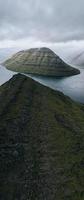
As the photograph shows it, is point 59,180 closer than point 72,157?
Yes

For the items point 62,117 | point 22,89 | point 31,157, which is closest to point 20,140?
point 31,157

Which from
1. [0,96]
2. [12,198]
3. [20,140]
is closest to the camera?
[12,198]

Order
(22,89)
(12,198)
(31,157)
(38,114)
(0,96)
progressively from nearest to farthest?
1. (12,198)
2. (31,157)
3. (38,114)
4. (0,96)
5. (22,89)

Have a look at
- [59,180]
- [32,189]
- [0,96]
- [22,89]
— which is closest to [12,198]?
[32,189]

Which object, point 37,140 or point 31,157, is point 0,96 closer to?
point 37,140

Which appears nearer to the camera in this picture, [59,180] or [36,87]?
[59,180]

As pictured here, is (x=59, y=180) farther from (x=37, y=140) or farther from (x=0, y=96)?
(x=0, y=96)
